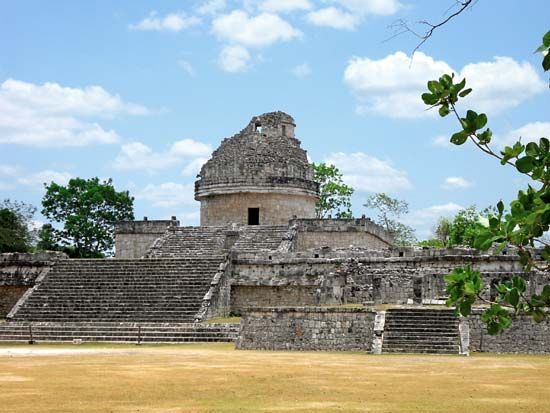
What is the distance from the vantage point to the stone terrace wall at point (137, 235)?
37.8m

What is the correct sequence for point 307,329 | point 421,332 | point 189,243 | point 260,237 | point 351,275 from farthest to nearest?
point 189,243
point 260,237
point 351,275
point 307,329
point 421,332

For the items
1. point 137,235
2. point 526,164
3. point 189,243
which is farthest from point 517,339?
point 137,235

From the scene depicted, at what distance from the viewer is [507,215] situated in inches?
181

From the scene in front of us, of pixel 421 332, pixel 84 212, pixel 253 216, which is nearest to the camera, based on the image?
pixel 421 332

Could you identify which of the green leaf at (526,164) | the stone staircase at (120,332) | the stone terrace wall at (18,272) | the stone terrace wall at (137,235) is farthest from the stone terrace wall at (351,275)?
the green leaf at (526,164)

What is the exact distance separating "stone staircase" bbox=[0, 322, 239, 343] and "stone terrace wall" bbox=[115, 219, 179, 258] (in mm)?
11145

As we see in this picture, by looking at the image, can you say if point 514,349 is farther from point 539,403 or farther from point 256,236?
point 256,236

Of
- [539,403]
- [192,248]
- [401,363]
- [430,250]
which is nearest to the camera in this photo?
[539,403]

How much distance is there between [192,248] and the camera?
1372 inches

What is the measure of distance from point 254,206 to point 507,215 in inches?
1320

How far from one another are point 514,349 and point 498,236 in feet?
61.8

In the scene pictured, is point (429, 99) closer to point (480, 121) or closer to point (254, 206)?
point (480, 121)

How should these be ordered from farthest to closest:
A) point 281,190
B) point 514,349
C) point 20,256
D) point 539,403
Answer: point 281,190
point 20,256
point 514,349
point 539,403

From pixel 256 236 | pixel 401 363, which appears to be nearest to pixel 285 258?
pixel 256 236
